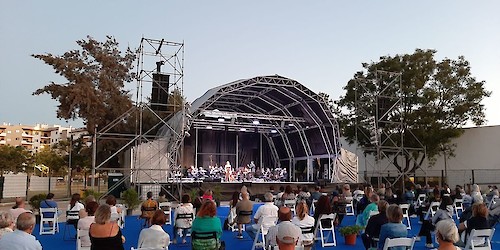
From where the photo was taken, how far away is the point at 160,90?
17.7 metres

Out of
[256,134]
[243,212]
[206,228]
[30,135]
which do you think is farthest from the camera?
[30,135]

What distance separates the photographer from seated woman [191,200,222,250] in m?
5.57

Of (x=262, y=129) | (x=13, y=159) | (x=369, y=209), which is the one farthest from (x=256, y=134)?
(x=369, y=209)

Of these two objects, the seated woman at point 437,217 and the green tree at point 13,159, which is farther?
the green tree at point 13,159

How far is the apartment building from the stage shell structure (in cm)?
8019

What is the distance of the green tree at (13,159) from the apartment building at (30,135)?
62.3 metres

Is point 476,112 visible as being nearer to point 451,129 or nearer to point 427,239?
point 451,129

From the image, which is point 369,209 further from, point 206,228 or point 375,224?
point 206,228

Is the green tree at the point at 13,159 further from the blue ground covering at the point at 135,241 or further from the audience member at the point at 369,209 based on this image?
the audience member at the point at 369,209

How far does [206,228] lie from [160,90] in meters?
12.8

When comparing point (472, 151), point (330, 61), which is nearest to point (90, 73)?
point (330, 61)

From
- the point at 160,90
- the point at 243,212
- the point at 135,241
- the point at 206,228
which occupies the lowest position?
the point at 135,241

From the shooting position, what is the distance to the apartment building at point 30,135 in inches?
3973

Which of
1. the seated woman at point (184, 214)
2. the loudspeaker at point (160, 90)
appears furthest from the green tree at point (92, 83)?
the seated woman at point (184, 214)
